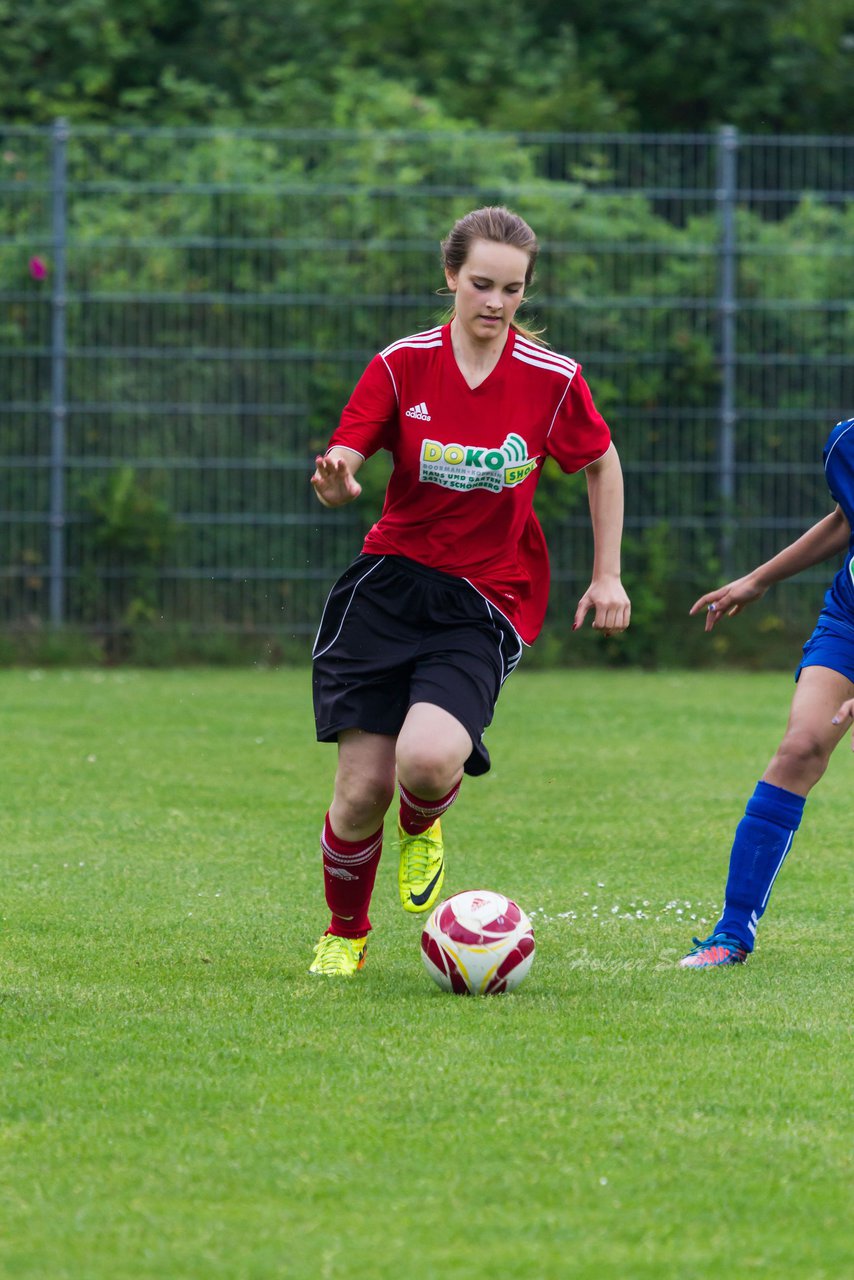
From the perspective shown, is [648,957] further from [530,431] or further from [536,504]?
[536,504]

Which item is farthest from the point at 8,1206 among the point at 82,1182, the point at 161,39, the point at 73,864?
the point at 161,39

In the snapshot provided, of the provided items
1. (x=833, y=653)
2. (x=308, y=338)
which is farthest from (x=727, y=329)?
(x=833, y=653)

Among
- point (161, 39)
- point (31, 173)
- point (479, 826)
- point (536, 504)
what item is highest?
point (161, 39)

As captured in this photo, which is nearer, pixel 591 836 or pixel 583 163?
pixel 591 836

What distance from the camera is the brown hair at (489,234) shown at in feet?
16.6

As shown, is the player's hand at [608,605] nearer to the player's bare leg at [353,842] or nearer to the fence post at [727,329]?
the player's bare leg at [353,842]

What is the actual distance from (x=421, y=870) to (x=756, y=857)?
37.2 inches

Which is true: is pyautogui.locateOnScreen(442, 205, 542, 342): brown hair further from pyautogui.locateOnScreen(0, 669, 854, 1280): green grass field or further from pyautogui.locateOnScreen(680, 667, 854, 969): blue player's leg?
pyautogui.locateOnScreen(0, 669, 854, 1280): green grass field

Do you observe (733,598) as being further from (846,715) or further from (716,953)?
(716,953)

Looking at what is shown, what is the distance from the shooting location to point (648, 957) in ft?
17.6

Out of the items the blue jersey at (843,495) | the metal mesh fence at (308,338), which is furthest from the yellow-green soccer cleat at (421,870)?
the metal mesh fence at (308,338)

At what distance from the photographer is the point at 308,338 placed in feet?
45.7

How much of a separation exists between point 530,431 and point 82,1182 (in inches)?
100

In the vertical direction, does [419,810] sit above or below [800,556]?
below
